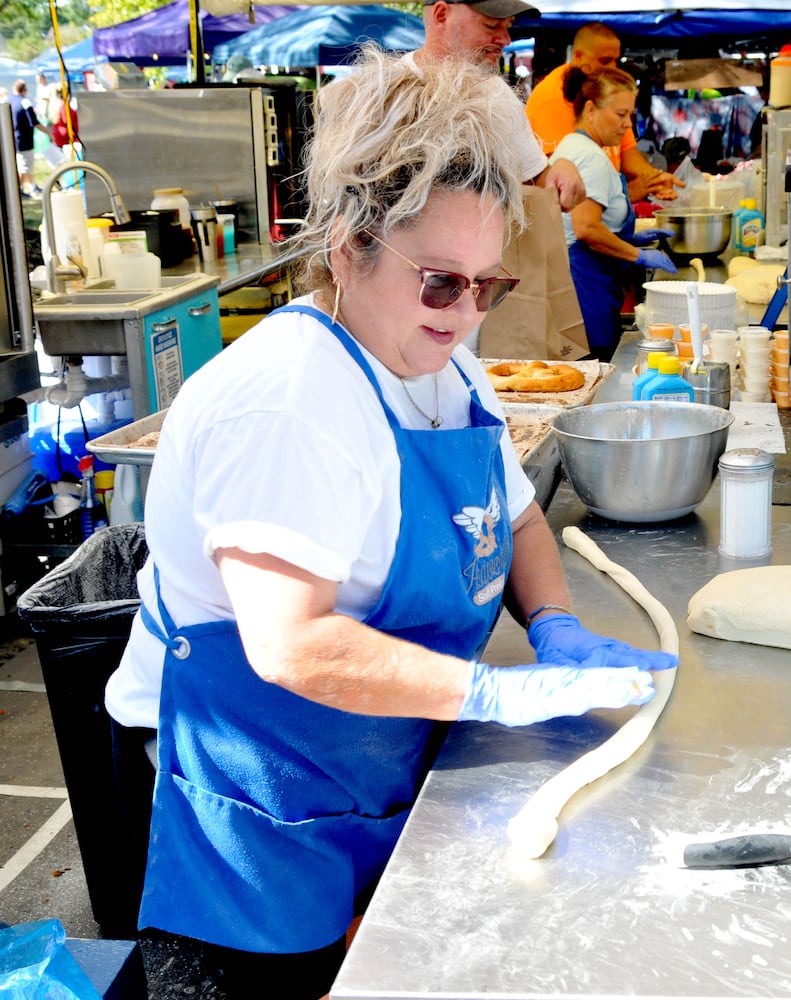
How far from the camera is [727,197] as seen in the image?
6.82 meters

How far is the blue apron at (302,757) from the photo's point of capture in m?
1.48

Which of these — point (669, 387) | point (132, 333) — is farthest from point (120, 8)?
point (669, 387)

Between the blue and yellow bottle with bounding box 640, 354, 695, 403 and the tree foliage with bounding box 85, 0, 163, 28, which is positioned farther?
the tree foliage with bounding box 85, 0, 163, 28

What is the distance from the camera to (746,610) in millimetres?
1645

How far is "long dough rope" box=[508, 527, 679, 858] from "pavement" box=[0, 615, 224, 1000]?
39.7 inches

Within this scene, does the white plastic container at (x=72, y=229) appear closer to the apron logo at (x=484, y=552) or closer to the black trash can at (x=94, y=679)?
the black trash can at (x=94, y=679)

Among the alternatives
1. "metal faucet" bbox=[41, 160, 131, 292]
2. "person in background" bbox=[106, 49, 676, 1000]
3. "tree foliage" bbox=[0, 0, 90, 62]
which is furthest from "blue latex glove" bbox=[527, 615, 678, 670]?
"tree foliage" bbox=[0, 0, 90, 62]

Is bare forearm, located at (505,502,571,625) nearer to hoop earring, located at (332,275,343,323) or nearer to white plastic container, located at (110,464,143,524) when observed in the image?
hoop earring, located at (332,275,343,323)

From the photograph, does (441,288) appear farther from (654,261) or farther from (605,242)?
(654,261)

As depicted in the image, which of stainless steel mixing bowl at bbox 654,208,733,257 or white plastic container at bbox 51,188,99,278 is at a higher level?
white plastic container at bbox 51,188,99,278

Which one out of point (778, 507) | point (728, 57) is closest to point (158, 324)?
point (778, 507)

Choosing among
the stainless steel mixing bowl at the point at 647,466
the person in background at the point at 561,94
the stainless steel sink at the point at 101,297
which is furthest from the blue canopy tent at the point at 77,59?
the stainless steel mixing bowl at the point at 647,466

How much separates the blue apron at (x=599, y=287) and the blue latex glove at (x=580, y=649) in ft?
12.4

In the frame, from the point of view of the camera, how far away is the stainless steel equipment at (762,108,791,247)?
5488mm
